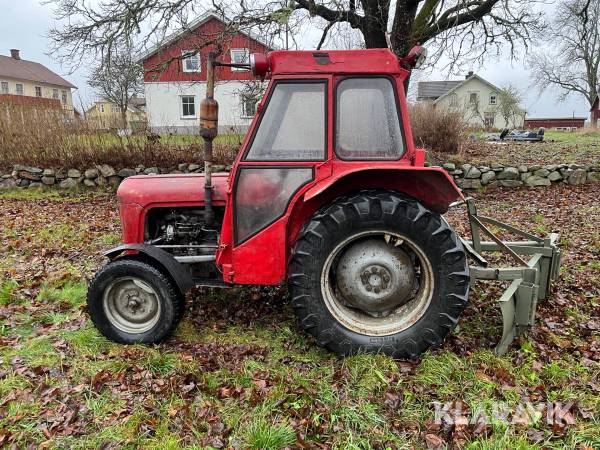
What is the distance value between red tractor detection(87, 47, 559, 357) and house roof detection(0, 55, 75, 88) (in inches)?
1811

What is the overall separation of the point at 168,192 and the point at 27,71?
161ft

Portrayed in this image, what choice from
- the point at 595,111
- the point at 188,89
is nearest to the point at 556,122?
the point at 595,111

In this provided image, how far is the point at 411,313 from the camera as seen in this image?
10.1 ft

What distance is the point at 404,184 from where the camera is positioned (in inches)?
119

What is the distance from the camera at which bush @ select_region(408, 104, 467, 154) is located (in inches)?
449

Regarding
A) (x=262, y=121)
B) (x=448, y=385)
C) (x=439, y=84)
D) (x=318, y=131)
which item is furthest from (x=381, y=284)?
(x=439, y=84)

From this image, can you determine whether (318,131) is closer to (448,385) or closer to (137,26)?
(448,385)

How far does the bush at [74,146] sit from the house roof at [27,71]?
1425 inches

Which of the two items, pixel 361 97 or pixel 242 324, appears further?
pixel 242 324

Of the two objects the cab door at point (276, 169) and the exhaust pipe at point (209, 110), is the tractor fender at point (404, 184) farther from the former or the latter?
the exhaust pipe at point (209, 110)

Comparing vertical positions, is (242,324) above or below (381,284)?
below

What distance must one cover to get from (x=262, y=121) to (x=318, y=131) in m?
0.39

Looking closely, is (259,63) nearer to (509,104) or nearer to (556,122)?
(509,104)

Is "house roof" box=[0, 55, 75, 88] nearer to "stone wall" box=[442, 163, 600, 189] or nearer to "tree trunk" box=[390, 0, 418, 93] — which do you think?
"tree trunk" box=[390, 0, 418, 93]
